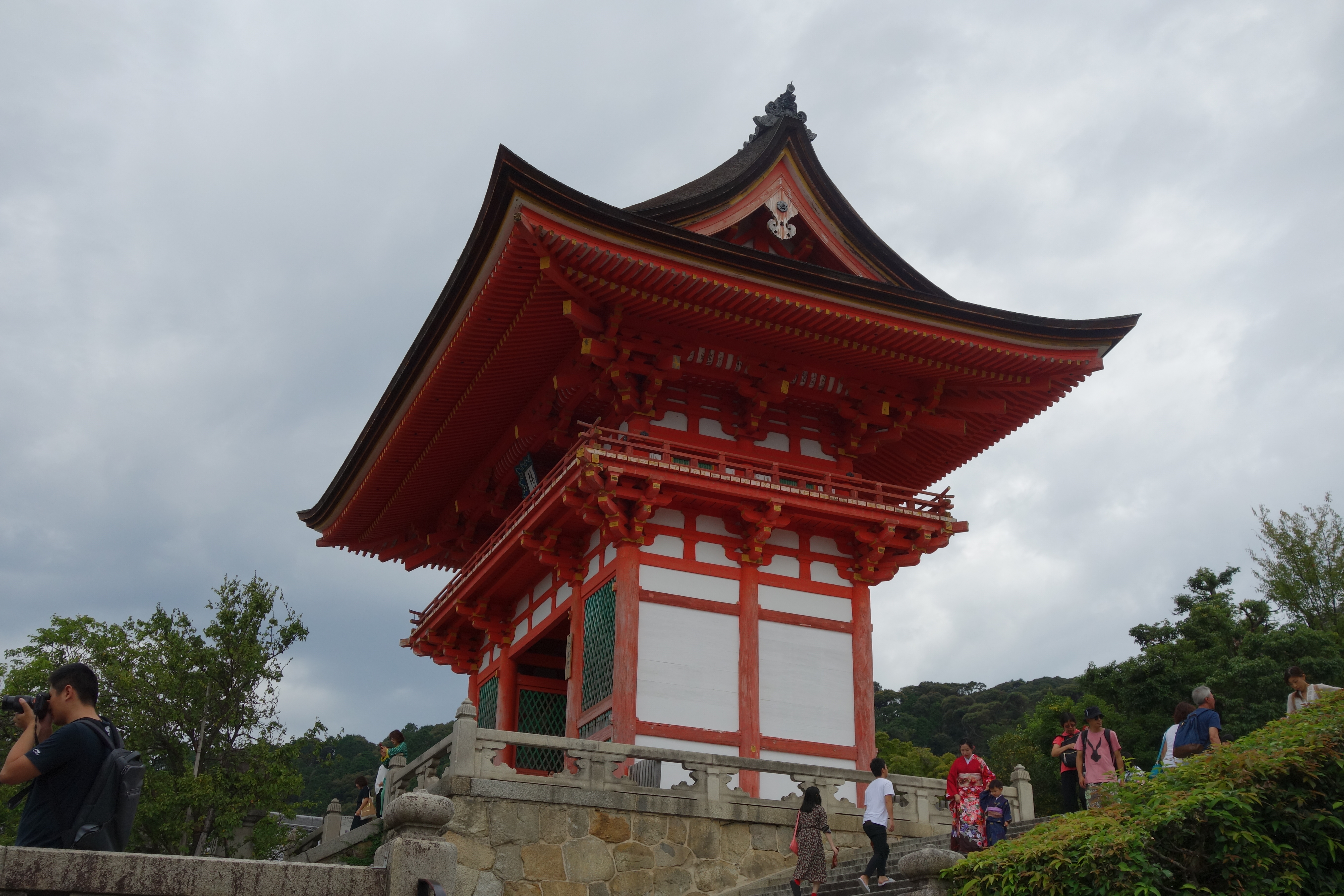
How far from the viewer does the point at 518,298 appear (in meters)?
17.4

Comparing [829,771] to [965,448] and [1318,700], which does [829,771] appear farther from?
[965,448]

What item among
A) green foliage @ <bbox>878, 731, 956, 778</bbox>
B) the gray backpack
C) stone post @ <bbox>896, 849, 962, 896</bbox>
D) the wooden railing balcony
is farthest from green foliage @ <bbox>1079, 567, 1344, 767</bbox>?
the gray backpack

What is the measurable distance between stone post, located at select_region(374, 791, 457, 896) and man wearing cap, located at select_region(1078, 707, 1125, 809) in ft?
24.1

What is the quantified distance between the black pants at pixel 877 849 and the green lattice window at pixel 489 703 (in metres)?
10.6

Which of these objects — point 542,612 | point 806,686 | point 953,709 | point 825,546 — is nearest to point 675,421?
point 825,546

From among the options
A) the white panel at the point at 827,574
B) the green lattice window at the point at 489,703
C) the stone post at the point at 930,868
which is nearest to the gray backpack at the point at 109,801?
the stone post at the point at 930,868

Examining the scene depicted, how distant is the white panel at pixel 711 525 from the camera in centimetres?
1806

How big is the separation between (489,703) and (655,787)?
8.45 meters

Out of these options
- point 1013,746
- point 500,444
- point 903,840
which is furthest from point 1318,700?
point 1013,746

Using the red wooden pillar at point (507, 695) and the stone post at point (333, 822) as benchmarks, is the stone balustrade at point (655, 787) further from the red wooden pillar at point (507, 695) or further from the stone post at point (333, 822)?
the red wooden pillar at point (507, 695)

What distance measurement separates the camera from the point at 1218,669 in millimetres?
33500

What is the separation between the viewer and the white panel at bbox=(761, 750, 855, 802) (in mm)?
16312

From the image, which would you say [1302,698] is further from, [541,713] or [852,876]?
[541,713]

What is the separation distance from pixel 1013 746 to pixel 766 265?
30.6 m
